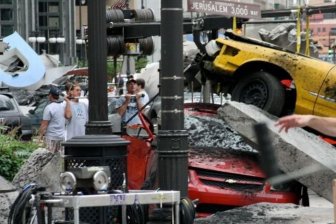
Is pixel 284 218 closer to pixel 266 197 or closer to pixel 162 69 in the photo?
pixel 266 197

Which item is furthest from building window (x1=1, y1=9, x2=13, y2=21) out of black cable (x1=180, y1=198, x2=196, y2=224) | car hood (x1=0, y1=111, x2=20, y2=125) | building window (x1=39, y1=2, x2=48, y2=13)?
black cable (x1=180, y1=198, x2=196, y2=224)

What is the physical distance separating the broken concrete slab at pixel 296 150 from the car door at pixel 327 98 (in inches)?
93.8

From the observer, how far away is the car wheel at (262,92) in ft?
44.3

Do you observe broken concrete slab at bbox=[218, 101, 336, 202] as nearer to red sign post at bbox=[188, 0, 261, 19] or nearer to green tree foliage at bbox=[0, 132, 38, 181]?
red sign post at bbox=[188, 0, 261, 19]

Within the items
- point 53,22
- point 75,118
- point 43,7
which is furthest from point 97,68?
point 43,7

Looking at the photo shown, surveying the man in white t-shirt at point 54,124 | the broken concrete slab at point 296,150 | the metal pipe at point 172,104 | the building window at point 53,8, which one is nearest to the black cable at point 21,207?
the metal pipe at point 172,104

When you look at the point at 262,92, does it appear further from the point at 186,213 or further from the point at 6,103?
the point at 6,103

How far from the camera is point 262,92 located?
13.7 meters

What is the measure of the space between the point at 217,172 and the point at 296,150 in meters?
0.97

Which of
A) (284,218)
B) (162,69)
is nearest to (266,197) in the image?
(284,218)

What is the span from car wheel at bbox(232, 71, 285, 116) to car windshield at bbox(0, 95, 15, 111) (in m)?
10.7

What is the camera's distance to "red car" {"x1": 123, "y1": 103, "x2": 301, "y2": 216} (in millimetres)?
9977

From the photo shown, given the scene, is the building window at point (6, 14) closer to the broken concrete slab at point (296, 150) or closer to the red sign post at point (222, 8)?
the broken concrete slab at point (296, 150)

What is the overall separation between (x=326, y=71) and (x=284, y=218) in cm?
502
